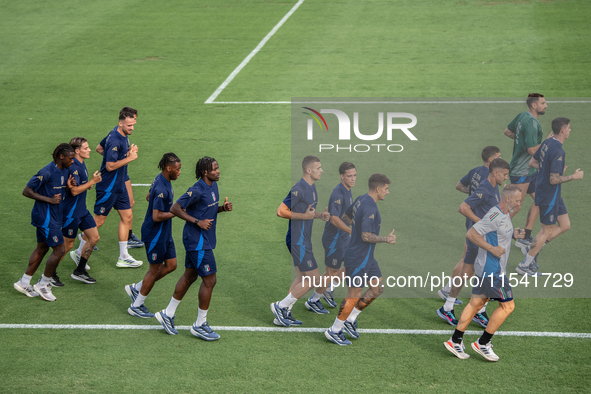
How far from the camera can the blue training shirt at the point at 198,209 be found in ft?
24.5

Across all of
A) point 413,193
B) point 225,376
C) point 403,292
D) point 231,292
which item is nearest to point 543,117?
point 413,193

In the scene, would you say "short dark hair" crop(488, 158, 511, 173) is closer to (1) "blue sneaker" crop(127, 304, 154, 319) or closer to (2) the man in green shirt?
(2) the man in green shirt

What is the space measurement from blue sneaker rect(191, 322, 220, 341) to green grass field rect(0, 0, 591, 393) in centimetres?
9

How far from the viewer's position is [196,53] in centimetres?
2205

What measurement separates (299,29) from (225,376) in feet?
62.1

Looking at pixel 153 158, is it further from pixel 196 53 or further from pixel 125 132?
pixel 196 53

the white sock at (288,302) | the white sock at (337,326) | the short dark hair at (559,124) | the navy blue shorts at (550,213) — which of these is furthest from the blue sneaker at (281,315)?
the short dark hair at (559,124)

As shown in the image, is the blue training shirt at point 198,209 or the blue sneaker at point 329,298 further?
the blue sneaker at point 329,298

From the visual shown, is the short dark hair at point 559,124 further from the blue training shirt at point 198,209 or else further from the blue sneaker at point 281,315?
the blue training shirt at point 198,209

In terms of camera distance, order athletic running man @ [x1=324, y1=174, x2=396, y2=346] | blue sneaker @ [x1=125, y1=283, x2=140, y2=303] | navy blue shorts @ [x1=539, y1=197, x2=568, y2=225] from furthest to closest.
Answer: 1. navy blue shorts @ [x1=539, y1=197, x2=568, y2=225]
2. blue sneaker @ [x1=125, y1=283, x2=140, y2=303]
3. athletic running man @ [x1=324, y1=174, x2=396, y2=346]

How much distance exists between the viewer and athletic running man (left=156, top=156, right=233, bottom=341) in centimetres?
745

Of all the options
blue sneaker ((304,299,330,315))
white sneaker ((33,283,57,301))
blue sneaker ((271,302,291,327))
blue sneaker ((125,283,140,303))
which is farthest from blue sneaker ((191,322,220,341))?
white sneaker ((33,283,57,301))

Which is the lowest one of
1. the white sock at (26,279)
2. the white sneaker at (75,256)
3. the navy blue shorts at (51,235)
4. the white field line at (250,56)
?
the white sock at (26,279)

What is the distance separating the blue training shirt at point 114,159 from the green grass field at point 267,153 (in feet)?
4.08
